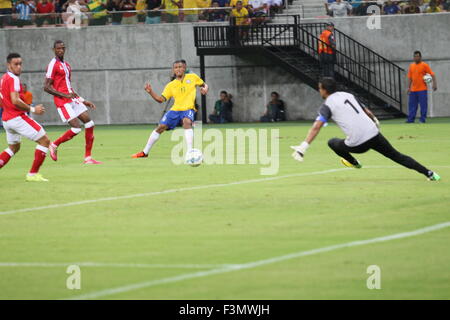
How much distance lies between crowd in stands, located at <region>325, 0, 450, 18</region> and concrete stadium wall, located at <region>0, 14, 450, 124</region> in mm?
267

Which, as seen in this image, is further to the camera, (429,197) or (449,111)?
(449,111)

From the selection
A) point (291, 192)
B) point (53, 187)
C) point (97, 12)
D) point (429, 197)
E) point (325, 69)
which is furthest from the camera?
point (97, 12)

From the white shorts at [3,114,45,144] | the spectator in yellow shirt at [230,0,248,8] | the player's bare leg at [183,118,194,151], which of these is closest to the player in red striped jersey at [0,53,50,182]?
the white shorts at [3,114,45,144]

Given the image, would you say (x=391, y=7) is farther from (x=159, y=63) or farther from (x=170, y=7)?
(x=159, y=63)

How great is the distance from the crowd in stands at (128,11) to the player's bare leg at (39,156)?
65.6ft

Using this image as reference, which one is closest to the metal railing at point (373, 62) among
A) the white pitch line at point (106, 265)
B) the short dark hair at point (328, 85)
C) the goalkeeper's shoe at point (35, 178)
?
the goalkeeper's shoe at point (35, 178)

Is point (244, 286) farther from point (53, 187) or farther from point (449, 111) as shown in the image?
point (449, 111)

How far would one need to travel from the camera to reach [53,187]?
16.3m

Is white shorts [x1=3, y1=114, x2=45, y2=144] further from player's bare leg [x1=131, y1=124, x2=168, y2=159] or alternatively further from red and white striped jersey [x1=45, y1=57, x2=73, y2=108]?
player's bare leg [x1=131, y1=124, x2=168, y2=159]

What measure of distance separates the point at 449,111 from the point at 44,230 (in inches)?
1060

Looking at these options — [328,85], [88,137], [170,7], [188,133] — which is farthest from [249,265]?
[170,7]

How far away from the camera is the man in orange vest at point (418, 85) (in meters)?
32.1

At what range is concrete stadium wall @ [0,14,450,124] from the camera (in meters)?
36.7
